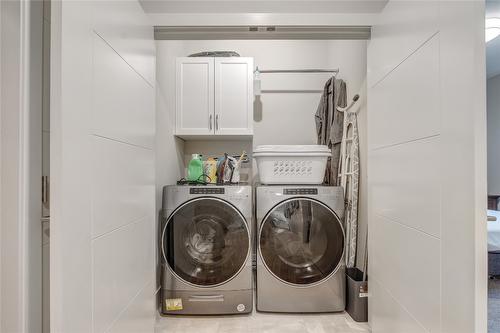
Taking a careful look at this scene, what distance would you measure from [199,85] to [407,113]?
164 cm

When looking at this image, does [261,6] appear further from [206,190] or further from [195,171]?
[195,171]

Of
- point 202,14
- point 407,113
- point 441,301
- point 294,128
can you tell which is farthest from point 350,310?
point 202,14

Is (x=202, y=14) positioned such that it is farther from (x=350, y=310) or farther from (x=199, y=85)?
(x=350, y=310)

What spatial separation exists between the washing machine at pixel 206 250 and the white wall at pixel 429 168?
860 millimetres

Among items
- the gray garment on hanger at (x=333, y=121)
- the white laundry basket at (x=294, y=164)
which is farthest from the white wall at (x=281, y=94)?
the white laundry basket at (x=294, y=164)

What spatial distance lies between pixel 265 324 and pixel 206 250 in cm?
60

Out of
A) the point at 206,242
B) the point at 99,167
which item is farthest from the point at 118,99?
the point at 206,242

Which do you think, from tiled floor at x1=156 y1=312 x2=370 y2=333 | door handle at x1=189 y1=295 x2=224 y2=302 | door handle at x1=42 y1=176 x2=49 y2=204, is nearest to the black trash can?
tiled floor at x1=156 y1=312 x2=370 y2=333

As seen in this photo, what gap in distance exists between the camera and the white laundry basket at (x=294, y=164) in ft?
6.59

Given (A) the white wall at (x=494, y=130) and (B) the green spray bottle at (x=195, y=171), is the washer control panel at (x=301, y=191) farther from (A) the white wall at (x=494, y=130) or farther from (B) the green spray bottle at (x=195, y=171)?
(A) the white wall at (x=494, y=130)

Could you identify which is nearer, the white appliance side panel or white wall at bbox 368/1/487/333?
white wall at bbox 368/1/487/333

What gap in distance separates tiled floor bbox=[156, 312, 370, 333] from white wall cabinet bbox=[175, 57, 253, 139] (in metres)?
1.33

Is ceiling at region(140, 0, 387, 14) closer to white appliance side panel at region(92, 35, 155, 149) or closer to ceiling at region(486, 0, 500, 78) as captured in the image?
white appliance side panel at region(92, 35, 155, 149)

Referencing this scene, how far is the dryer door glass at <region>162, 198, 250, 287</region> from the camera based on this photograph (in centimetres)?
181
